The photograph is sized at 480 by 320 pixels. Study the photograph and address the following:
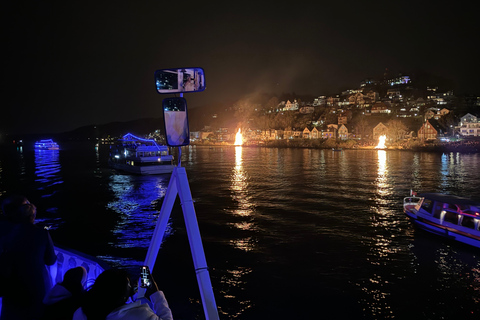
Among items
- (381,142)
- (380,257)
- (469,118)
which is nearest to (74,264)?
(380,257)

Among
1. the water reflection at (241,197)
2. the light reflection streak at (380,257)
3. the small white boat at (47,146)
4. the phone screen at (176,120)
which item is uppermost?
the small white boat at (47,146)

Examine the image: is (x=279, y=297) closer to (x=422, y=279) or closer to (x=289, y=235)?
(x=422, y=279)

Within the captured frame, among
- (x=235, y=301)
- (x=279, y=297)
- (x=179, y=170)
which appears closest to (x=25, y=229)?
(x=179, y=170)

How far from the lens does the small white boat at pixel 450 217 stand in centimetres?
1448

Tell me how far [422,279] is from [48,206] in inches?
1083

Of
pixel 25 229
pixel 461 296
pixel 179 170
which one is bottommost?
pixel 461 296

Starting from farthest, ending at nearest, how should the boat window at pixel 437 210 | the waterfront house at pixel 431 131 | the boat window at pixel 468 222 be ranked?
1. the waterfront house at pixel 431 131
2. the boat window at pixel 437 210
3. the boat window at pixel 468 222

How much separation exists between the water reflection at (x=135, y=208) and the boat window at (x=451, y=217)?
15170 millimetres

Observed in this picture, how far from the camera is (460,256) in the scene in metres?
13.8

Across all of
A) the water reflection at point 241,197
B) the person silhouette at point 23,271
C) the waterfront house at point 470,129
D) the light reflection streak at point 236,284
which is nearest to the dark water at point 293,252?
the light reflection streak at point 236,284

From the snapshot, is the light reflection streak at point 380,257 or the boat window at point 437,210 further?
the boat window at point 437,210

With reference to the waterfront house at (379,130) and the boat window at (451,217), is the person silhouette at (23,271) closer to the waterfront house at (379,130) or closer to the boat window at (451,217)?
the boat window at (451,217)

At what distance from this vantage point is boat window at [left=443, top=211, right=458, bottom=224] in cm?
1555

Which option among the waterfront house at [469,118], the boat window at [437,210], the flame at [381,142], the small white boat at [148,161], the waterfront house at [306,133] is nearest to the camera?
the boat window at [437,210]
